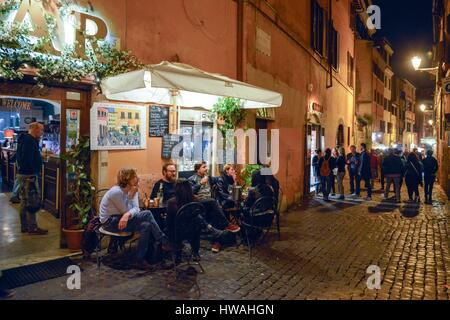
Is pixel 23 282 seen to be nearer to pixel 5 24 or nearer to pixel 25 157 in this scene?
pixel 25 157

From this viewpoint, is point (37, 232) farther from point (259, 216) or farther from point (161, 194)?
point (259, 216)

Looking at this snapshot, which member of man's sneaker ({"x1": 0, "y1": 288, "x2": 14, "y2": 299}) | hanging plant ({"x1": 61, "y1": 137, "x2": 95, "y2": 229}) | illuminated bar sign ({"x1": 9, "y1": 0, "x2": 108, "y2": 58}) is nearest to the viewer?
man's sneaker ({"x1": 0, "y1": 288, "x2": 14, "y2": 299})

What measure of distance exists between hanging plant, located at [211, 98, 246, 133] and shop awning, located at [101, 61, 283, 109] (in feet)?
1.67

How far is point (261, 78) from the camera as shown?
32.8 feet

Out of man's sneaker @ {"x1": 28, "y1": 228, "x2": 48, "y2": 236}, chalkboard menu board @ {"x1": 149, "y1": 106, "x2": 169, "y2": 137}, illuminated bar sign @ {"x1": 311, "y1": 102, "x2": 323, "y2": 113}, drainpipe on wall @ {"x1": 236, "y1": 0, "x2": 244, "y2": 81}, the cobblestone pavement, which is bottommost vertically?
the cobblestone pavement

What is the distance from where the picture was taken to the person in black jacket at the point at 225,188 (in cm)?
716

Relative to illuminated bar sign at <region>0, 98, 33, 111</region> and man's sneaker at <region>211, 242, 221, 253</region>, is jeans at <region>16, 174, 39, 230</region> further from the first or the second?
illuminated bar sign at <region>0, 98, 33, 111</region>

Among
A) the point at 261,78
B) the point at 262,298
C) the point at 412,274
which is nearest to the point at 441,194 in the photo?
the point at 261,78

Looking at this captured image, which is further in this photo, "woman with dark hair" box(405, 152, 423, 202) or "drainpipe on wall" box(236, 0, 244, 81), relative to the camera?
"woman with dark hair" box(405, 152, 423, 202)

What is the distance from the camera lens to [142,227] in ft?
17.6

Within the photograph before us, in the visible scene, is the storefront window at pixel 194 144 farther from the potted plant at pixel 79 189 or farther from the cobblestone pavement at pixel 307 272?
the potted plant at pixel 79 189

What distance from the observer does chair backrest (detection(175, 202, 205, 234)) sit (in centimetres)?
510

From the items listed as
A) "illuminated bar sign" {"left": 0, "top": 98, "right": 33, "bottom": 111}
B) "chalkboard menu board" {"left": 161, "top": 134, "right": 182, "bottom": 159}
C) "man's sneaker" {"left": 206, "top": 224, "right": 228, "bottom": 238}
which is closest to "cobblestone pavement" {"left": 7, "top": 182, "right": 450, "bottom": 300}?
"man's sneaker" {"left": 206, "top": 224, "right": 228, "bottom": 238}

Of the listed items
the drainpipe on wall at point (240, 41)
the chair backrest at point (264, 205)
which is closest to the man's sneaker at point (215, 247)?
the chair backrest at point (264, 205)
